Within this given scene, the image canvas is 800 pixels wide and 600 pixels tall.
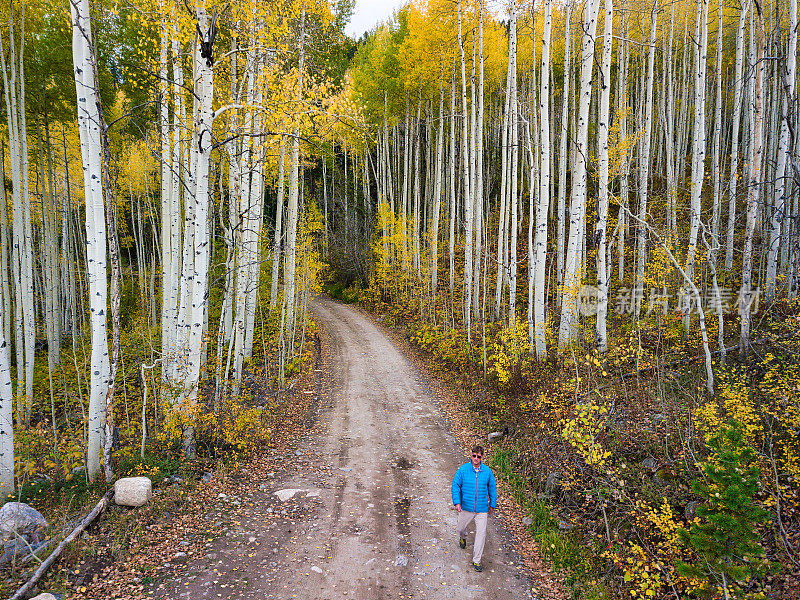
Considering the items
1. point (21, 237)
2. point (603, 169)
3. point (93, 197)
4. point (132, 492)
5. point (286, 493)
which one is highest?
point (603, 169)

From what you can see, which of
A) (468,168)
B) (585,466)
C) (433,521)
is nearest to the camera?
(433,521)

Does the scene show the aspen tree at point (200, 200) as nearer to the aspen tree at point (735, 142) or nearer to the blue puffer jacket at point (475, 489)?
the blue puffer jacket at point (475, 489)

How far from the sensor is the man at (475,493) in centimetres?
464

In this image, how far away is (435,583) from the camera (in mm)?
4301

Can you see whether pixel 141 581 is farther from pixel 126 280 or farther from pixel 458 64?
pixel 126 280

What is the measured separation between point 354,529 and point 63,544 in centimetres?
310

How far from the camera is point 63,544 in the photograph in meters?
4.22

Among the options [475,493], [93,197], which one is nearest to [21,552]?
[93,197]

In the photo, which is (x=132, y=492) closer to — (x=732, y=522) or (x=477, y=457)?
(x=477, y=457)

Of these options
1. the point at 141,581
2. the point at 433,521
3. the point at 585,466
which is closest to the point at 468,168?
the point at 585,466

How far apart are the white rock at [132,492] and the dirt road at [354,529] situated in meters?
0.87

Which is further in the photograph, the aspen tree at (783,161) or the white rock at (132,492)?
the aspen tree at (783,161)

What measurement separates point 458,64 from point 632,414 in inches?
560

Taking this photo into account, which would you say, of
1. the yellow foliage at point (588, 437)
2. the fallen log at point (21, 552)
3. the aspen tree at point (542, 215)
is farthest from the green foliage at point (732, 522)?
the fallen log at point (21, 552)
